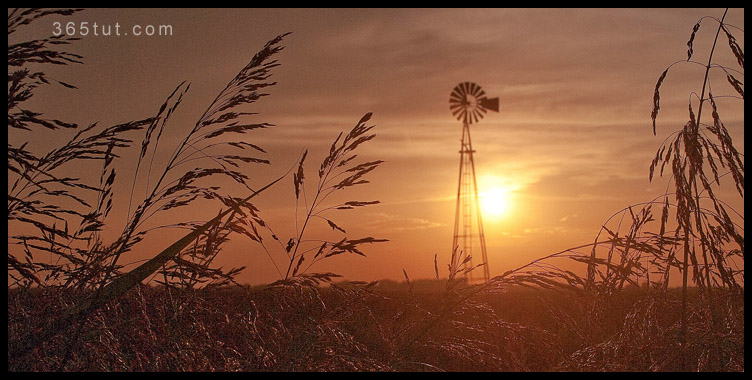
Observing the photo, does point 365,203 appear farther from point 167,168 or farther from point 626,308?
point 626,308

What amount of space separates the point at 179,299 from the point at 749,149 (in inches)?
82.3

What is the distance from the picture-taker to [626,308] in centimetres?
301

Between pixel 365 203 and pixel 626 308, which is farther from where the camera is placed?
pixel 626 308

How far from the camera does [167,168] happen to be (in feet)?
8.49

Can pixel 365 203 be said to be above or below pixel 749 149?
below
